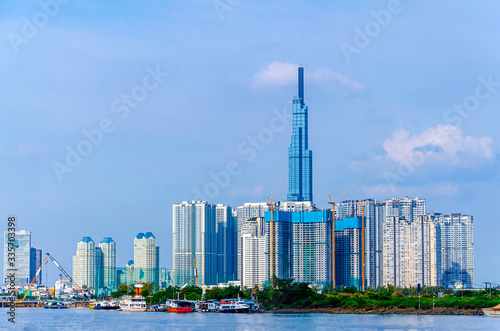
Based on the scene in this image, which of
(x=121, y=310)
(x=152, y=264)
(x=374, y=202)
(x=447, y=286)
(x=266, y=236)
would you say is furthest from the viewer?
(x=152, y=264)

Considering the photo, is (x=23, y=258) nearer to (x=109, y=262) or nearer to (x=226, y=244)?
(x=109, y=262)

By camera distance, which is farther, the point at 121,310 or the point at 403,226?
the point at 403,226

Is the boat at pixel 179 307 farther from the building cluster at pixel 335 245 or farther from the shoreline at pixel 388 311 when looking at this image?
the building cluster at pixel 335 245

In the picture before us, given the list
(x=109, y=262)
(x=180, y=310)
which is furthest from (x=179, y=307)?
(x=109, y=262)

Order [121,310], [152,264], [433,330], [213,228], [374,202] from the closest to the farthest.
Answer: [433,330] < [121,310] < [374,202] < [213,228] < [152,264]

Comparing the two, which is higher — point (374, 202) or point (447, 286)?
point (374, 202)

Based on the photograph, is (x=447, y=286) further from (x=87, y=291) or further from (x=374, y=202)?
(x=87, y=291)

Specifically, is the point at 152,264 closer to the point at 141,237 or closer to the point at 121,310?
the point at 141,237

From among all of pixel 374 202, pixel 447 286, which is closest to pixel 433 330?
pixel 447 286
